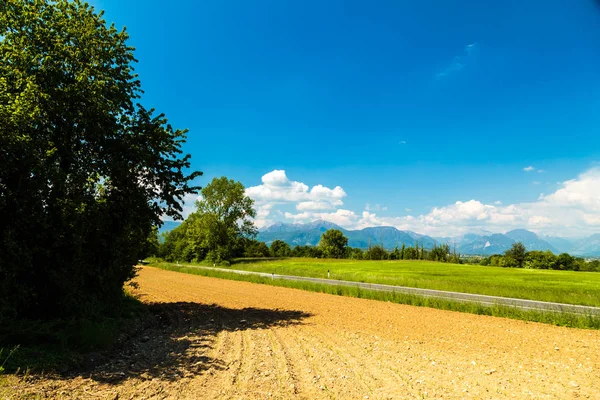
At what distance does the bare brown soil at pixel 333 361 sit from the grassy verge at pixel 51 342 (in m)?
0.61

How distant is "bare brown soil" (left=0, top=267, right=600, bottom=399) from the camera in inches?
290

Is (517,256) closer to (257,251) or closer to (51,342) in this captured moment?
(257,251)

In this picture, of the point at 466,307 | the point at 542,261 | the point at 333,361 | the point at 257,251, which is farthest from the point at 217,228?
the point at 542,261

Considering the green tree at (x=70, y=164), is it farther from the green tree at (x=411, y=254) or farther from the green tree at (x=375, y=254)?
the green tree at (x=411, y=254)

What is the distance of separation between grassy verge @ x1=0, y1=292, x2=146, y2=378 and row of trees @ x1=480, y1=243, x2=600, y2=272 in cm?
12876

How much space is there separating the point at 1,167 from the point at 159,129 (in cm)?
650

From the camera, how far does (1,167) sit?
362 inches

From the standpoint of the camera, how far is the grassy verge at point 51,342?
7.76m

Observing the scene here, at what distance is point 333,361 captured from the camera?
31.6ft

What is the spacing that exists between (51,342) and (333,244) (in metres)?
130

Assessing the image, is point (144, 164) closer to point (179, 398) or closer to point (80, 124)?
point (80, 124)

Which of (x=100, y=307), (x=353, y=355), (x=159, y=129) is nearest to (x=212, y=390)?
(x=353, y=355)

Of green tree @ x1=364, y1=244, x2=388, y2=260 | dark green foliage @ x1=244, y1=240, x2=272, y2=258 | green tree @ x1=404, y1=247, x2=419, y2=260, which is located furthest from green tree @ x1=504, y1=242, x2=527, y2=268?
dark green foliage @ x1=244, y1=240, x2=272, y2=258

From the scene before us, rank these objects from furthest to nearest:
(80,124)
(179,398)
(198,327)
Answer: (198,327), (80,124), (179,398)
